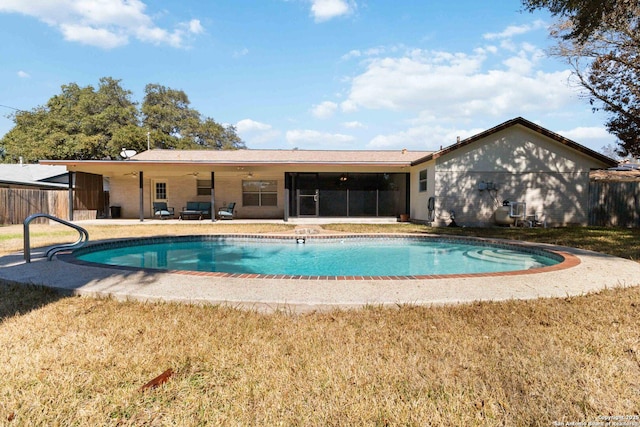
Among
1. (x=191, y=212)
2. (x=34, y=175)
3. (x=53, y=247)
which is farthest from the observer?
(x=34, y=175)

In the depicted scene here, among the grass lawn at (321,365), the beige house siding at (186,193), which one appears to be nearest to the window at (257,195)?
the beige house siding at (186,193)

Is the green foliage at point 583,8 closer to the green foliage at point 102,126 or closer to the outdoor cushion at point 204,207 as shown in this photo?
the outdoor cushion at point 204,207

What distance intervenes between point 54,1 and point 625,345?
2202 cm

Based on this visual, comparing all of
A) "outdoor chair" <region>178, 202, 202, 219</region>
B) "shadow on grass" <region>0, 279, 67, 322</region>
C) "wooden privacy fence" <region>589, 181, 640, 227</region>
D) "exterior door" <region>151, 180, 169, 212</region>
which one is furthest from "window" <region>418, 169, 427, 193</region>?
"shadow on grass" <region>0, 279, 67, 322</region>

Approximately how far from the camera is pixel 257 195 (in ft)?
58.8

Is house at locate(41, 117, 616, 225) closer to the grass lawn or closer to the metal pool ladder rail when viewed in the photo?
the metal pool ladder rail

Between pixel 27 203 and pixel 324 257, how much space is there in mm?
15409

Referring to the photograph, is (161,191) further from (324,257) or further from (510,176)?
(510,176)

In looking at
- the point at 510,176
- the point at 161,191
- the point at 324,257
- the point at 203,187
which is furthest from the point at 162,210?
the point at 510,176

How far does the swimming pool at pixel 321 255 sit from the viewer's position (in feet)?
21.4

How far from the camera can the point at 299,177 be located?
52.2ft

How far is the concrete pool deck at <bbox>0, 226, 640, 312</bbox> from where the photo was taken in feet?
11.0

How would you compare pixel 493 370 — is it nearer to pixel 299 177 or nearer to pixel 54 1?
pixel 299 177

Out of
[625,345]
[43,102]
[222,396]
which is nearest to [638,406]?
[625,345]
